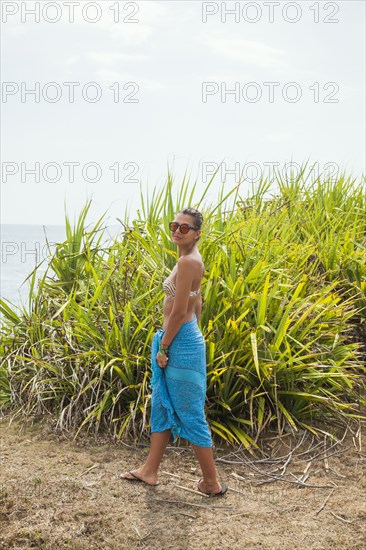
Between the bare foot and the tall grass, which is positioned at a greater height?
the tall grass

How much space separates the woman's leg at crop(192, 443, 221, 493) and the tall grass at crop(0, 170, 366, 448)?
687 mm

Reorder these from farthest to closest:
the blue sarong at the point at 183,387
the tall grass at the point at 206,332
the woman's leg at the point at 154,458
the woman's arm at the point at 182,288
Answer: the tall grass at the point at 206,332, the woman's leg at the point at 154,458, the blue sarong at the point at 183,387, the woman's arm at the point at 182,288

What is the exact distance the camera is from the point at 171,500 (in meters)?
4.55

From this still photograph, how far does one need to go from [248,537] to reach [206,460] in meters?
0.57


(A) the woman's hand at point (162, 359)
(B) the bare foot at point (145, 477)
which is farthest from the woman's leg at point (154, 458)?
(A) the woman's hand at point (162, 359)

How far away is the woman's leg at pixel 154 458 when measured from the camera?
464 centimetres

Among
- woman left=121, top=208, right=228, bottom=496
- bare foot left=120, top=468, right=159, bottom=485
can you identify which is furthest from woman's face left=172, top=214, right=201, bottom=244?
bare foot left=120, top=468, right=159, bottom=485

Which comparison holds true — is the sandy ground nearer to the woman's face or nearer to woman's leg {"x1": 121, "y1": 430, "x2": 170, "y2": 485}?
woman's leg {"x1": 121, "y1": 430, "x2": 170, "y2": 485}

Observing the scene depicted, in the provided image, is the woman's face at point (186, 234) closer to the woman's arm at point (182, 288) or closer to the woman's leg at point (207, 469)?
the woman's arm at point (182, 288)

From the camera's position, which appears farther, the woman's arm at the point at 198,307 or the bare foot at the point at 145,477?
the bare foot at the point at 145,477

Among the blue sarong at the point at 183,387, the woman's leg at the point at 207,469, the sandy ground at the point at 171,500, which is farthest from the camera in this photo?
the woman's leg at the point at 207,469

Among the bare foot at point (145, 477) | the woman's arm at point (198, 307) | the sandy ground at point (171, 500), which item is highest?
the woman's arm at point (198, 307)

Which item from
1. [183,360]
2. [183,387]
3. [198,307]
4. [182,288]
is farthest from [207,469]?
[182,288]

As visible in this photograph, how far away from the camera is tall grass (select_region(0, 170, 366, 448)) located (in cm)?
547
